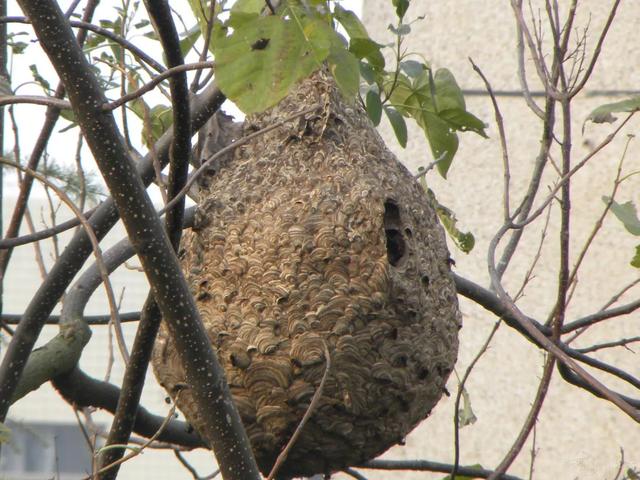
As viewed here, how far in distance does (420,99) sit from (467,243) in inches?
12.7

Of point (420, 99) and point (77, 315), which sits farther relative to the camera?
point (420, 99)

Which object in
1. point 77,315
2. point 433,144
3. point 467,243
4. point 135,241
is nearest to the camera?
point 135,241

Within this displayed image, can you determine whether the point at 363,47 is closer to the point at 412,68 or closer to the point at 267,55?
A: the point at 412,68

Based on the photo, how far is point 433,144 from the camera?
1.50 m

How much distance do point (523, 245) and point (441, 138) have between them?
4.98ft

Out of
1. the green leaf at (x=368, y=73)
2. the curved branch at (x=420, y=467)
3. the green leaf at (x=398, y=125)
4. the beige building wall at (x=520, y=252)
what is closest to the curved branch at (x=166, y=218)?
the green leaf at (x=368, y=73)

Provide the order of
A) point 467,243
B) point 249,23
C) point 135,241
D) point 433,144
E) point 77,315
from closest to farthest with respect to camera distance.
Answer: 1. point 249,23
2. point 135,241
3. point 77,315
4. point 433,144
5. point 467,243

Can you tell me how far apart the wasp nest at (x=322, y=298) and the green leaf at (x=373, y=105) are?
3.8 inches

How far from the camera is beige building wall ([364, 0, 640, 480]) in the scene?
9.29 ft

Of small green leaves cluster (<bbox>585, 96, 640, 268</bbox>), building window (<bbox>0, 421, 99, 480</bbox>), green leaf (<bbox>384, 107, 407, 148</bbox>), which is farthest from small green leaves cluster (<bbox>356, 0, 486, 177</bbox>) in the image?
building window (<bbox>0, 421, 99, 480</bbox>)

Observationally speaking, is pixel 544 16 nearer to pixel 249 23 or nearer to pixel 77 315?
pixel 77 315

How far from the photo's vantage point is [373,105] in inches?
57.8

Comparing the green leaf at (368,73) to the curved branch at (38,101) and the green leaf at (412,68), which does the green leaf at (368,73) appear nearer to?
the green leaf at (412,68)

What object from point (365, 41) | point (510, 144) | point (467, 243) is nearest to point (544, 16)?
point (510, 144)
